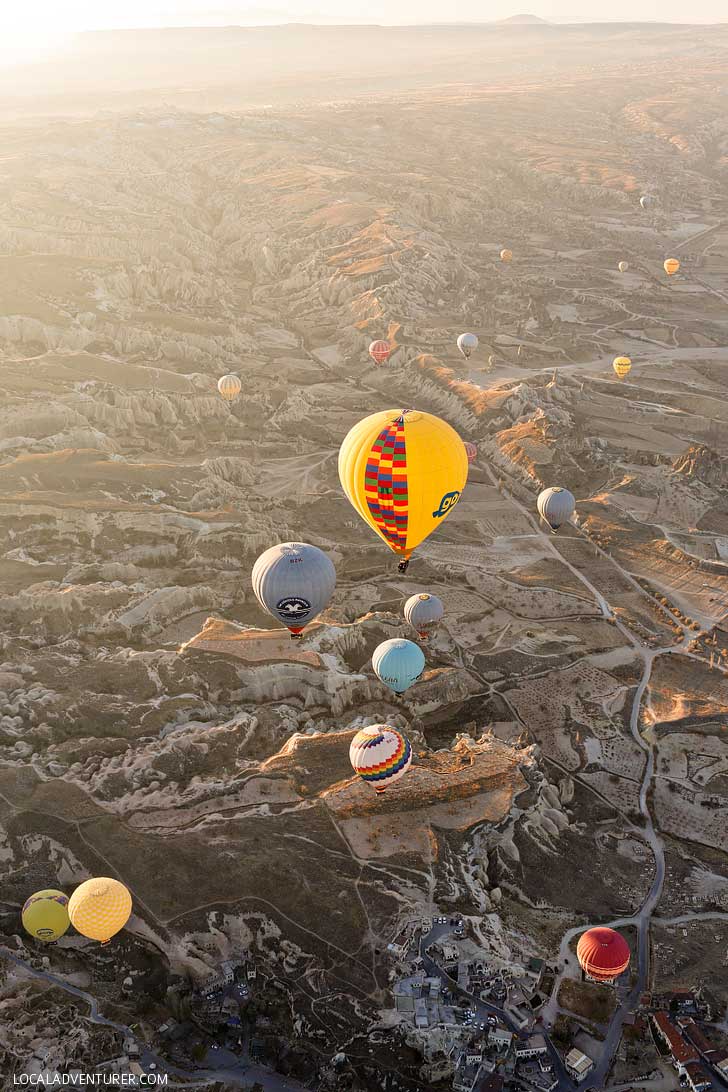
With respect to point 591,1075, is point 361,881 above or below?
above

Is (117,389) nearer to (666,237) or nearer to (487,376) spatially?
(487,376)

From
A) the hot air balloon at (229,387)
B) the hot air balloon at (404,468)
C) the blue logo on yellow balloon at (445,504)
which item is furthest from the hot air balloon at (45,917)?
the hot air balloon at (229,387)

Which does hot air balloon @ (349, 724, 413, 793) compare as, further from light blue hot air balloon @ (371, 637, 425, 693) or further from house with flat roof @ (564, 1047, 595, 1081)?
house with flat roof @ (564, 1047, 595, 1081)

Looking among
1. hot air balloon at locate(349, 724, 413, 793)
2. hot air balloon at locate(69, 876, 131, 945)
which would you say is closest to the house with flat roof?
hot air balloon at locate(349, 724, 413, 793)

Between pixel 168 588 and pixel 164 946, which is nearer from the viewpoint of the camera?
pixel 164 946

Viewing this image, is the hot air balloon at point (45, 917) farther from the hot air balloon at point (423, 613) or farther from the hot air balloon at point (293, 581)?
the hot air balloon at point (423, 613)

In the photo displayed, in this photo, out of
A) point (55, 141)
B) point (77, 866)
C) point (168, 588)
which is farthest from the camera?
point (55, 141)

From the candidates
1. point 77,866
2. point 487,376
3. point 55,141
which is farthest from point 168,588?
point 55,141
